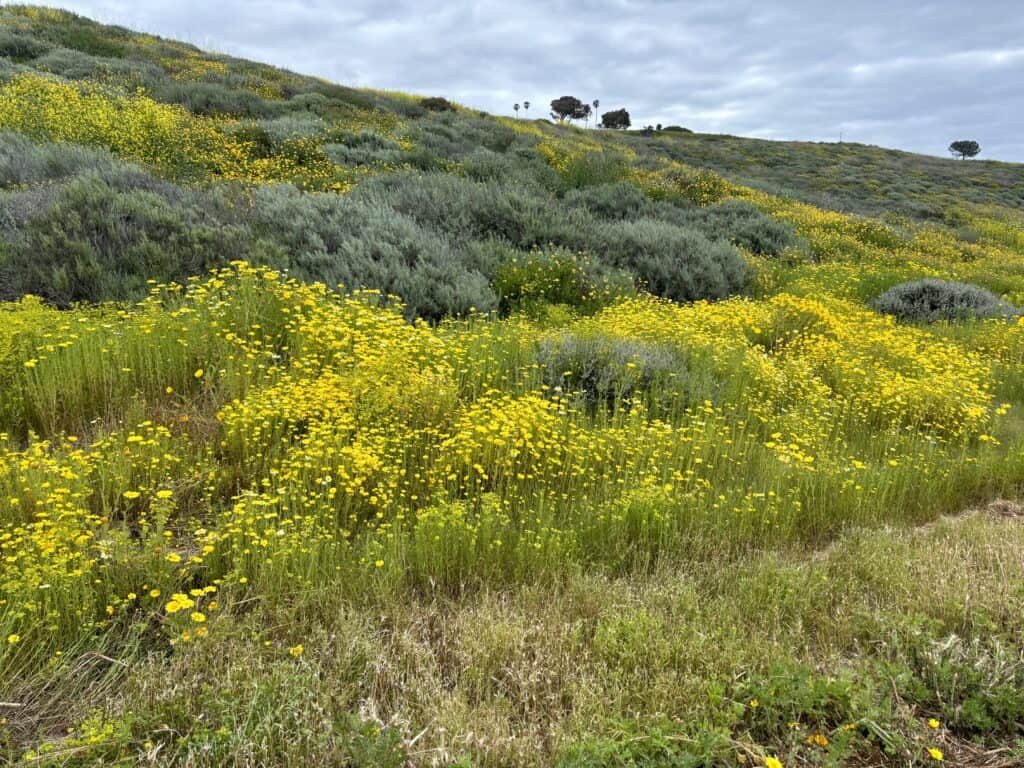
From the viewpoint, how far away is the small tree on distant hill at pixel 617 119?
64688 mm

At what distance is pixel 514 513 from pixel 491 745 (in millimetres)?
1721

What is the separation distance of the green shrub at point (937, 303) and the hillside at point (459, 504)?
1.59 feet

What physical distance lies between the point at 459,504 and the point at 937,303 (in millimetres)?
10613

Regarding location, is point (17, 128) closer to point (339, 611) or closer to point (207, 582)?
point (207, 582)

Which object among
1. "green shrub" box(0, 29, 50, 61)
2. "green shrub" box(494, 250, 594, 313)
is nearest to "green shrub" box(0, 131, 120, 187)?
"green shrub" box(494, 250, 594, 313)

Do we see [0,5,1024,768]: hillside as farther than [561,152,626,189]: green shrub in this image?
No

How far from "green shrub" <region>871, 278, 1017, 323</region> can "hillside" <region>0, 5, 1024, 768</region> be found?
0.49m

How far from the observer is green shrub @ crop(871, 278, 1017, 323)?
1000 cm

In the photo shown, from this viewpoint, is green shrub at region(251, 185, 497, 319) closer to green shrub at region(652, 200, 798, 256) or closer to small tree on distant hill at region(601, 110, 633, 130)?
green shrub at region(652, 200, 798, 256)

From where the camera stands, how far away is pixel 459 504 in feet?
11.2

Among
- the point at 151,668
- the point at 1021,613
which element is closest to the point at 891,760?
the point at 1021,613

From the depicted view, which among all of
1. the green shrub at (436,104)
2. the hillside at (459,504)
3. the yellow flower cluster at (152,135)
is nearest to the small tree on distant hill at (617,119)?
the green shrub at (436,104)

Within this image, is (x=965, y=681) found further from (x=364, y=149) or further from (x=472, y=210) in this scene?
(x=364, y=149)

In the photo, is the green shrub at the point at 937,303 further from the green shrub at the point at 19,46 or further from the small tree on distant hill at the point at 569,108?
the small tree on distant hill at the point at 569,108
